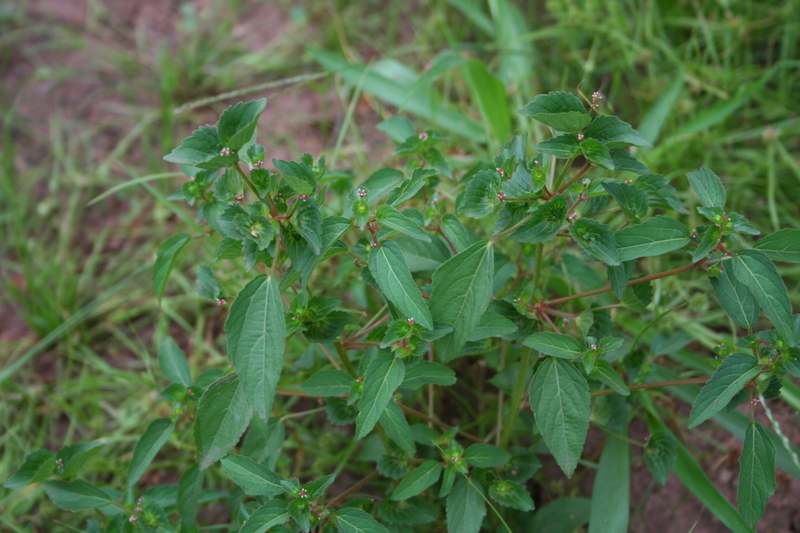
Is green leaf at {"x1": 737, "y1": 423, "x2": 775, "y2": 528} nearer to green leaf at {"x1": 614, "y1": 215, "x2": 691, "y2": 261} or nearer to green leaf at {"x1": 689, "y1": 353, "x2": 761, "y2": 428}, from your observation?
green leaf at {"x1": 689, "y1": 353, "x2": 761, "y2": 428}

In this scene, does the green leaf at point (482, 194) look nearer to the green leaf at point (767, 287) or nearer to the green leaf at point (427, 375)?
the green leaf at point (427, 375)

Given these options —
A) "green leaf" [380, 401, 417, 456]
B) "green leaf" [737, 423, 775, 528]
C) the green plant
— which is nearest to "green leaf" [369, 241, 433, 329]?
the green plant

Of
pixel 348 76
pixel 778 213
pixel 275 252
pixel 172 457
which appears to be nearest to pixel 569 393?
pixel 275 252

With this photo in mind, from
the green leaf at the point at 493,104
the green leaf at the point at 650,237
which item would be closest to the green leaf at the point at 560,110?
the green leaf at the point at 650,237

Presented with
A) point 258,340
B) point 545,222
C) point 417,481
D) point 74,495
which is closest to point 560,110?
point 545,222

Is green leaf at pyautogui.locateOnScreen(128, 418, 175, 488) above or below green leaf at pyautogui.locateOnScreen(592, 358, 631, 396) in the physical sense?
above

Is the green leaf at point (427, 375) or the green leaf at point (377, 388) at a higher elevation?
the green leaf at point (377, 388)
